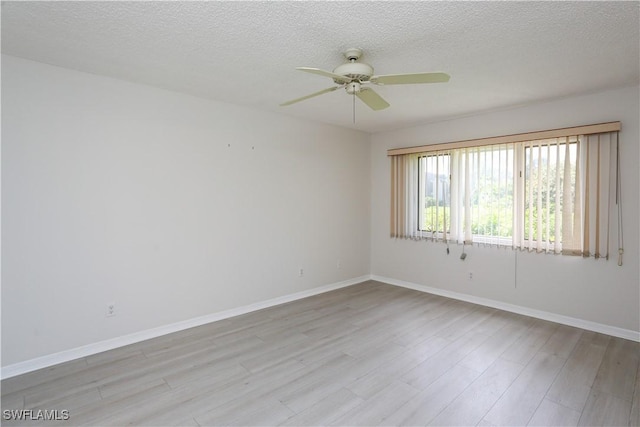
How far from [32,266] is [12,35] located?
1748 mm

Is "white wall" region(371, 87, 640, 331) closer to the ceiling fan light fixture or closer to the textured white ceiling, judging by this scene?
the textured white ceiling

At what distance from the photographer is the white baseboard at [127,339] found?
2643 millimetres

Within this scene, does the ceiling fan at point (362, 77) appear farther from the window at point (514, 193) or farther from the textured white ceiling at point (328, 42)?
the window at point (514, 193)

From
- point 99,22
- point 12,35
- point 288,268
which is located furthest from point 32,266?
point 288,268

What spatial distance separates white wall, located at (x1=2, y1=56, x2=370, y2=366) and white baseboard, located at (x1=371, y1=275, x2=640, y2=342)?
178cm

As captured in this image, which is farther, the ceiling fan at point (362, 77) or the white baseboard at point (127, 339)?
the white baseboard at point (127, 339)

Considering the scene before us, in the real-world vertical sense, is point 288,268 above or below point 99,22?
below

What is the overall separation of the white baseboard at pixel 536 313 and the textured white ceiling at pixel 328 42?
97.3 inches

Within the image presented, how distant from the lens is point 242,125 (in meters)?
3.98

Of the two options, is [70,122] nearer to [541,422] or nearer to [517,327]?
[541,422]

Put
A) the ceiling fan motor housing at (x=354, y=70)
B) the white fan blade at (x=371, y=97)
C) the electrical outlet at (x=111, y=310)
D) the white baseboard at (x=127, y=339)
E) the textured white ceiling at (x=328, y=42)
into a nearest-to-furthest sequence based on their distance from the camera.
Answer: the textured white ceiling at (x=328, y=42), the ceiling fan motor housing at (x=354, y=70), the white fan blade at (x=371, y=97), the white baseboard at (x=127, y=339), the electrical outlet at (x=111, y=310)

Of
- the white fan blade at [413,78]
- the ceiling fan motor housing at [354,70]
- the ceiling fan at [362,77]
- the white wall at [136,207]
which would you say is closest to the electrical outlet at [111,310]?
the white wall at [136,207]

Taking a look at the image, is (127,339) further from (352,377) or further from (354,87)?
(354,87)

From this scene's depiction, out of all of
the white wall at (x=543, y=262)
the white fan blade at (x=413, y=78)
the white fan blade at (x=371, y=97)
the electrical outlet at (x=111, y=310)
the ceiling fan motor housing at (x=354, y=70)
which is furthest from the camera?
the white wall at (x=543, y=262)
